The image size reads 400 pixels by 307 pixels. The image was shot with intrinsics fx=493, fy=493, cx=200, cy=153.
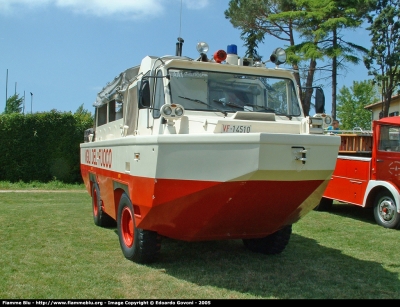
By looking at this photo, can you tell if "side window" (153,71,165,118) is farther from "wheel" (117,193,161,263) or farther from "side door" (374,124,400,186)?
"side door" (374,124,400,186)

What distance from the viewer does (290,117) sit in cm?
616

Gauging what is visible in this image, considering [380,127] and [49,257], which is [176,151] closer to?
[49,257]

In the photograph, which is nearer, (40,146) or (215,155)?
(215,155)

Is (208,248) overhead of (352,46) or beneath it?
beneath

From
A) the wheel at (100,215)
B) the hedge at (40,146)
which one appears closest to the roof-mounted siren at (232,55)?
the wheel at (100,215)

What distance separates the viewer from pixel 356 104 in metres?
45.6

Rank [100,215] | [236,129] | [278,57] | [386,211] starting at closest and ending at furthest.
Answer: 1. [236,129]
2. [278,57]
3. [100,215]
4. [386,211]

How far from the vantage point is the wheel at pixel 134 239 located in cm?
584

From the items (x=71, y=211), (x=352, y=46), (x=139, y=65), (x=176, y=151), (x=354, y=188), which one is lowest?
(x=71, y=211)

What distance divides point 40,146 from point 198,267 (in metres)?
14.5

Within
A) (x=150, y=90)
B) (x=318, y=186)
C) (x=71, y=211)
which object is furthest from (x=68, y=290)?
(x=71, y=211)

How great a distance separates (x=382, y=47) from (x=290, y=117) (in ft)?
71.8

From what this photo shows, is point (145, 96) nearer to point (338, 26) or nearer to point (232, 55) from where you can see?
point (232, 55)

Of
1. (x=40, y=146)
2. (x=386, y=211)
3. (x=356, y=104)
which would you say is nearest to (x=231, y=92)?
(x=386, y=211)
